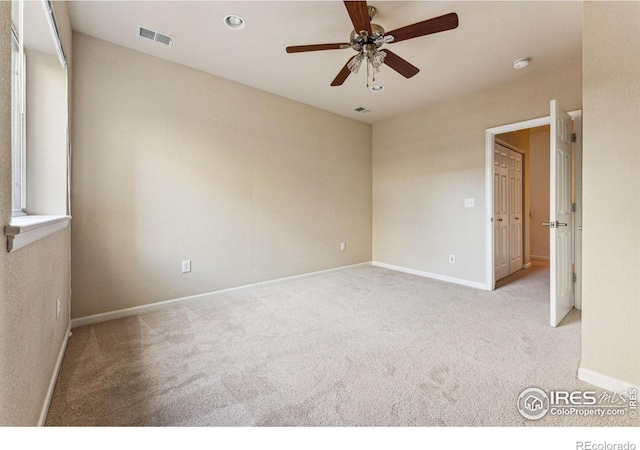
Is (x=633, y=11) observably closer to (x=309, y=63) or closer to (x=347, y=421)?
(x=309, y=63)

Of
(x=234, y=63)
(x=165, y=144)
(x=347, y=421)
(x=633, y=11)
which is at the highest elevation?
(x=234, y=63)

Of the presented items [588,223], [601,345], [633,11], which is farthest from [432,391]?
[633,11]

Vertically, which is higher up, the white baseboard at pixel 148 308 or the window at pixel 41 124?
the window at pixel 41 124

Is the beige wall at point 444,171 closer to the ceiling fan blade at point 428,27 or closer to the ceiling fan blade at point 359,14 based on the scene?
the ceiling fan blade at point 428,27

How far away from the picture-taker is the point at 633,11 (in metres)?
1.40

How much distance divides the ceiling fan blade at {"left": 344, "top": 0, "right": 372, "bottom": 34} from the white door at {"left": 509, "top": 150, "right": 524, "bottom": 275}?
3.50 m

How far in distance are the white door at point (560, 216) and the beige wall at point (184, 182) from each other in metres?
2.66

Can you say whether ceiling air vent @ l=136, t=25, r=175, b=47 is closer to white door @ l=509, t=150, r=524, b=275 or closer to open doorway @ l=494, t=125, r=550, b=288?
open doorway @ l=494, t=125, r=550, b=288

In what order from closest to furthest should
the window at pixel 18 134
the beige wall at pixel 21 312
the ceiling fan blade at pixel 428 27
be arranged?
the beige wall at pixel 21 312 → the window at pixel 18 134 → the ceiling fan blade at pixel 428 27

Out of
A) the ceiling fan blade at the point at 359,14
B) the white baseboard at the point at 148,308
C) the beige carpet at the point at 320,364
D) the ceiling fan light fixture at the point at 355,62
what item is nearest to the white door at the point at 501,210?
the beige carpet at the point at 320,364

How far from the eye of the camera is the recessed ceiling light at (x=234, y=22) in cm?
215

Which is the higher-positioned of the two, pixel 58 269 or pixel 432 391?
pixel 58 269

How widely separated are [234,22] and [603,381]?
3.45 metres

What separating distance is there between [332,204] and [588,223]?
3.05 m
